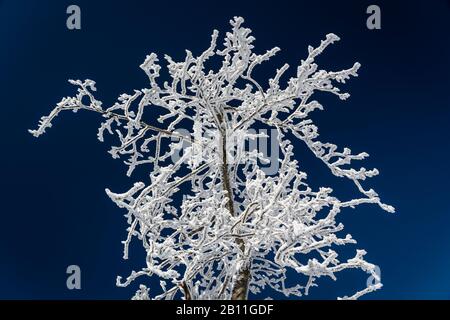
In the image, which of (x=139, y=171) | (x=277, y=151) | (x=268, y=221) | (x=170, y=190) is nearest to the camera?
(x=268, y=221)

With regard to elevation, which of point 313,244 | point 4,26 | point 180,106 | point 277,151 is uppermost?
point 4,26

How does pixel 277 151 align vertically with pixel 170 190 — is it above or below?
above

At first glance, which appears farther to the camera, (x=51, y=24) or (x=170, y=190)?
(x=51, y=24)

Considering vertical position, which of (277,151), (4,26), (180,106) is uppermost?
(4,26)

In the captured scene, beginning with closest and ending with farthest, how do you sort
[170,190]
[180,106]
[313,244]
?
1. [313,244]
2. [170,190]
3. [180,106]

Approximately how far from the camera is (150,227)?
2.34 meters

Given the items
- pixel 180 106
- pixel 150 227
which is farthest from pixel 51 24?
pixel 150 227

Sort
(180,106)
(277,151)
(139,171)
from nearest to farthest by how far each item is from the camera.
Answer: (180,106) → (277,151) → (139,171)

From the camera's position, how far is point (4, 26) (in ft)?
21.0

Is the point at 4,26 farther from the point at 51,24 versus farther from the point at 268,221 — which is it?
the point at 268,221
